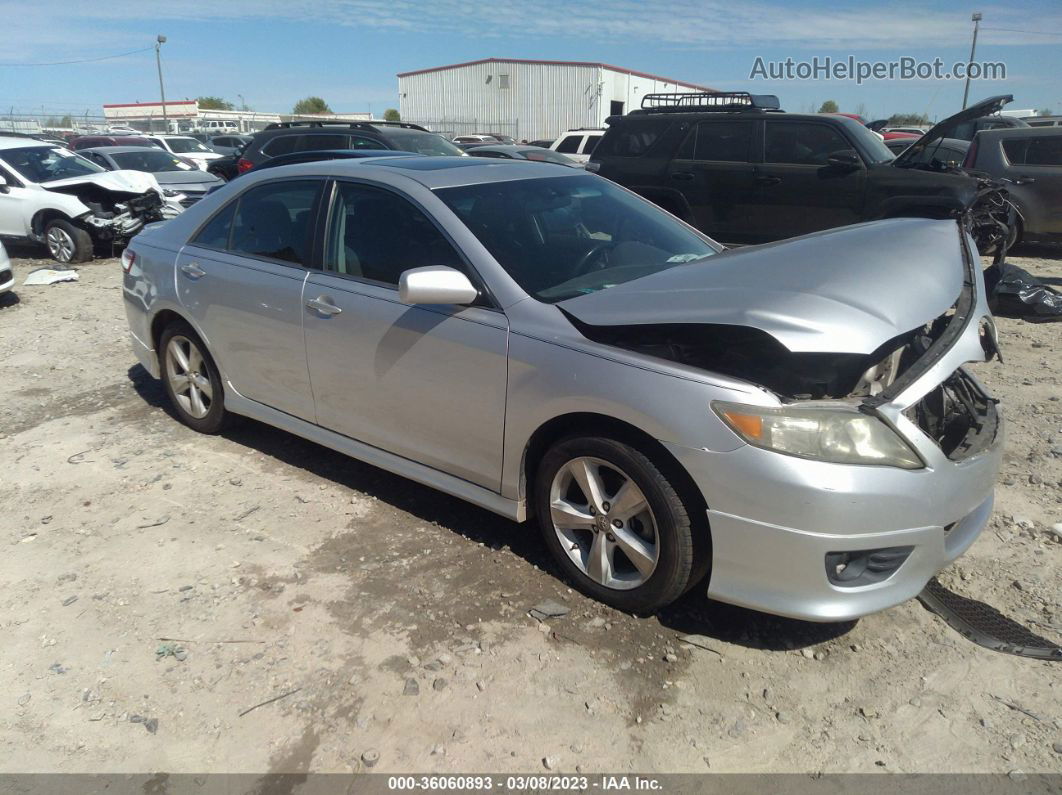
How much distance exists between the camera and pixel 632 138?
9.86 meters

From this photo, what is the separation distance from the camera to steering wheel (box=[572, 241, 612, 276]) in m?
3.59

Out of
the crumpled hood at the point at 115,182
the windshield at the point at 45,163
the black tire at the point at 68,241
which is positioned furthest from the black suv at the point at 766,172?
the windshield at the point at 45,163

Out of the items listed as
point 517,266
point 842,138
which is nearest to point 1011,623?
point 517,266

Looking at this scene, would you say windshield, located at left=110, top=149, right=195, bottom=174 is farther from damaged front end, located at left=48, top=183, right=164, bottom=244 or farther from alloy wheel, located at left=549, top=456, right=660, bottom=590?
alloy wheel, located at left=549, top=456, right=660, bottom=590

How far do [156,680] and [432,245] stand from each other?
2038mm

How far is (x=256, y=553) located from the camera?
145 inches

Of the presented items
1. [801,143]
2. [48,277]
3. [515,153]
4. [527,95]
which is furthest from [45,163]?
[527,95]

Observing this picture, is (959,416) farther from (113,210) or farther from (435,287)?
(113,210)

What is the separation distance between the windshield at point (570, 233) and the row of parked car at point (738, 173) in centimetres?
298

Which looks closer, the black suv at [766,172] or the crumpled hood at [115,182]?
the black suv at [766,172]

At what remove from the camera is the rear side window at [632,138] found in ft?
31.9

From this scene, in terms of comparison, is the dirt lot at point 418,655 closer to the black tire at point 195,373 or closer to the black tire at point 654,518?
the black tire at point 654,518

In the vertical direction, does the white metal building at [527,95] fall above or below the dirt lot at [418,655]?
above

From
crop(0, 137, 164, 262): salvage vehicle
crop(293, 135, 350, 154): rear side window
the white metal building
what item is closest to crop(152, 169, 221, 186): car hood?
crop(0, 137, 164, 262): salvage vehicle
